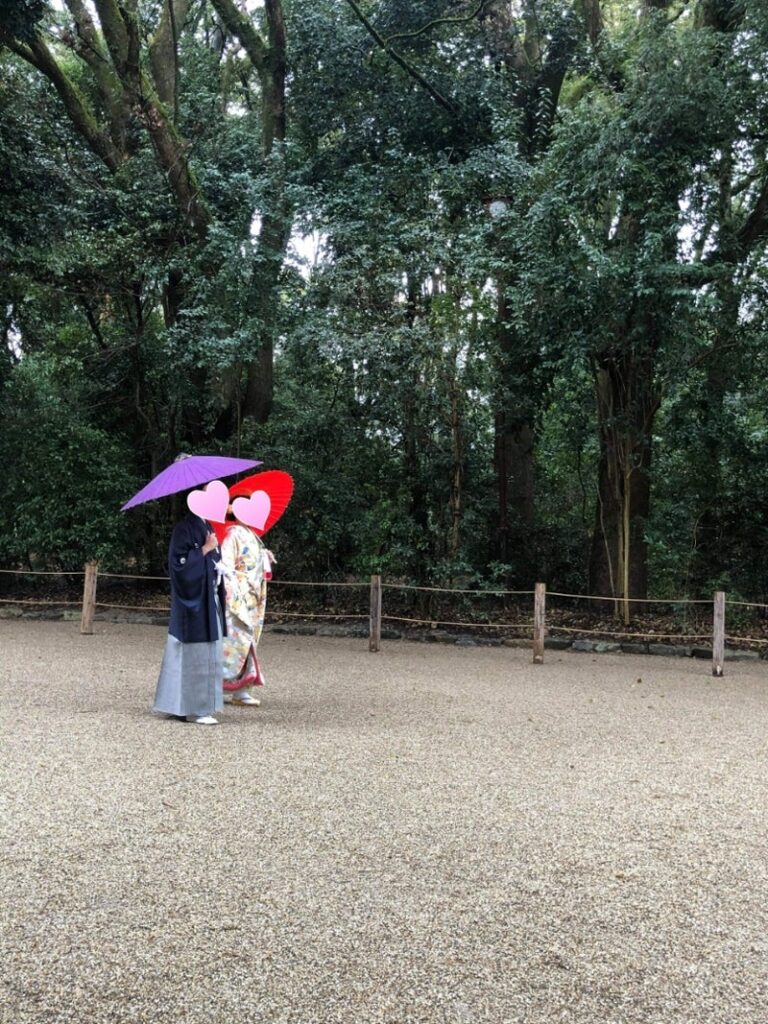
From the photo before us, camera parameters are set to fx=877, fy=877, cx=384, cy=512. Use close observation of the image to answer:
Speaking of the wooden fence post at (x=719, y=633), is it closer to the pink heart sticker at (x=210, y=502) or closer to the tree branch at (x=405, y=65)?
the pink heart sticker at (x=210, y=502)

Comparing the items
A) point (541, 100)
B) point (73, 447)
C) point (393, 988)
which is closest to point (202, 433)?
point (73, 447)

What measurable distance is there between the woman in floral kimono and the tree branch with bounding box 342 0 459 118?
8297 mm

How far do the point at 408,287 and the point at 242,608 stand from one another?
6269 millimetres

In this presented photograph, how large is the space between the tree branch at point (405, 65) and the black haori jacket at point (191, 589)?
8789 millimetres

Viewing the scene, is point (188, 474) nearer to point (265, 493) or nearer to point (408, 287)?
point (265, 493)

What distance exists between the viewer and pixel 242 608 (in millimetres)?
6711

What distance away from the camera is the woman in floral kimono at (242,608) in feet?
22.0

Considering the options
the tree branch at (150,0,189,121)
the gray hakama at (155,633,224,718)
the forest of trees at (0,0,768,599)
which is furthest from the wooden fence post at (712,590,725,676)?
the tree branch at (150,0,189,121)

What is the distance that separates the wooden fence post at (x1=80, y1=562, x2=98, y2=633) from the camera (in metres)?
11.5

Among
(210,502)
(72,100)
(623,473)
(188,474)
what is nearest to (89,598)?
(210,502)

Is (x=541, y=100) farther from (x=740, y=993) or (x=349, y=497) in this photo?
(x=740, y=993)

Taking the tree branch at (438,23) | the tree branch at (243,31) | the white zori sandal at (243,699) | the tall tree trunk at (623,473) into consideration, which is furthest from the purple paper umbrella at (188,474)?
the tree branch at (243,31)

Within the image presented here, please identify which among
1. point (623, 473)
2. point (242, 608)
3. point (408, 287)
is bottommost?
point (242, 608)

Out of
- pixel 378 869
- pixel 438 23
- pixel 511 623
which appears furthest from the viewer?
pixel 438 23
